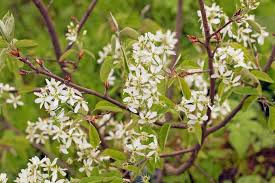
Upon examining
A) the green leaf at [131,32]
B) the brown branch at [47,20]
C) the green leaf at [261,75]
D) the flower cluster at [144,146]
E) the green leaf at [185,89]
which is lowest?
the flower cluster at [144,146]

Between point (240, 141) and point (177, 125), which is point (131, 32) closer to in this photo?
point (177, 125)

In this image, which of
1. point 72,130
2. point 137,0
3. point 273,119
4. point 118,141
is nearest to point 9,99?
point 118,141

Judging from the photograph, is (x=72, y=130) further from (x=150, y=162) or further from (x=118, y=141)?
(x=118, y=141)

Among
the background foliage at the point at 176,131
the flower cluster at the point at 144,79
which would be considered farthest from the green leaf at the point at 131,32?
the background foliage at the point at 176,131

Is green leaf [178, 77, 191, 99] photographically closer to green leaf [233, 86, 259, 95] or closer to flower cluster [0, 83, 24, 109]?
green leaf [233, 86, 259, 95]

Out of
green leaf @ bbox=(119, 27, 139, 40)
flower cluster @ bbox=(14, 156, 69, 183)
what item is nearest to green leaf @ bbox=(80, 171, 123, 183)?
flower cluster @ bbox=(14, 156, 69, 183)

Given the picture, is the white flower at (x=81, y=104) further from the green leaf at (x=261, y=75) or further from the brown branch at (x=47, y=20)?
the brown branch at (x=47, y=20)

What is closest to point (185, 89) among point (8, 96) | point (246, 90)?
Result: point (246, 90)
